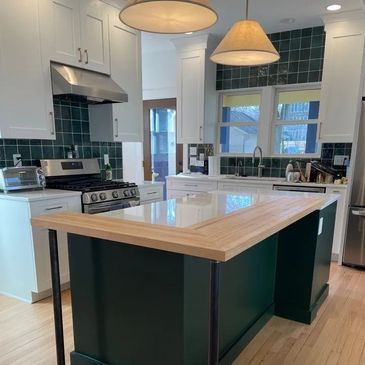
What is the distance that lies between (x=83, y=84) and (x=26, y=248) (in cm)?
Answer: 154

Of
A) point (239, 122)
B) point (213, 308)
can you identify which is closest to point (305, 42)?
point (239, 122)

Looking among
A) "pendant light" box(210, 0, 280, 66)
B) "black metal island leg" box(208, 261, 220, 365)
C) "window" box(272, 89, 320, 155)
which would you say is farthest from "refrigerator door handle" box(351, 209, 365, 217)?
"black metal island leg" box(208, 261, 220, 365)

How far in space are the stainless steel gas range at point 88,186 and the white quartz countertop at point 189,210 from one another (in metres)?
1.04

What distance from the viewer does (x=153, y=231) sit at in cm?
131

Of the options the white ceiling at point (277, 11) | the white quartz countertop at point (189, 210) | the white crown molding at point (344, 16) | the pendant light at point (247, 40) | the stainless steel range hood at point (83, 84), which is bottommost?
the white quartz countertop at point (189, 210)

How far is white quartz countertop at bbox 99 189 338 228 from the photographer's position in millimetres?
1598

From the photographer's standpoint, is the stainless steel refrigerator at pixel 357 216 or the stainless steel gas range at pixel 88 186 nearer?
the stainless steel gas range at pixel 88 186

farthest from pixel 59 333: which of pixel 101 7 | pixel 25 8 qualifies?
pixel 101 7

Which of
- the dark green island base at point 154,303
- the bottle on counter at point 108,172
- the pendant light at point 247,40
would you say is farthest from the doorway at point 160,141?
the dark green island base at point 154,303

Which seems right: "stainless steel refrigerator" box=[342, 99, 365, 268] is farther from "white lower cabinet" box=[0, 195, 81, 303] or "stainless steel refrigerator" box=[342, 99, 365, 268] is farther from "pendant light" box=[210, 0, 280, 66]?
"white lower cabinet" box=[0, 195, 81, 303]

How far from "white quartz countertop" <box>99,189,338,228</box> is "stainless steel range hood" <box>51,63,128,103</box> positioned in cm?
148

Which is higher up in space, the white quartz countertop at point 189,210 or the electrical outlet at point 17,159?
the electrical outlet at point 17,159

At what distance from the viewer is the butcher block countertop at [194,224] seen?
3.84 feet

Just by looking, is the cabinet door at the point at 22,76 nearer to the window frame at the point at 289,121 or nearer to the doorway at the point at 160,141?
the doorway at the point at 160,141
